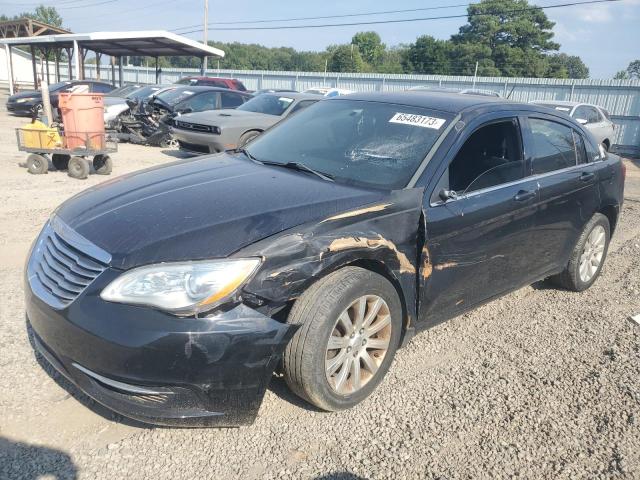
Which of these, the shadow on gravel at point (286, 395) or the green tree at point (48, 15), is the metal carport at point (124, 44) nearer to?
the shadow on gravel at point (286, 395)

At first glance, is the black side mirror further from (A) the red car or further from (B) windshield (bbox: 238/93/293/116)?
(A) the red car

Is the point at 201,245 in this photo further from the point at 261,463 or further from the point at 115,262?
the point at 261,463

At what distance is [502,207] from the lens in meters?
3.53

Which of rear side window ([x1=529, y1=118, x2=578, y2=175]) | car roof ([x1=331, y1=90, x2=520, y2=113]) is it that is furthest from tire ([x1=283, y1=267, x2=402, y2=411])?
rear side window ([x1=529, y1=118, x2=578, y2=175])

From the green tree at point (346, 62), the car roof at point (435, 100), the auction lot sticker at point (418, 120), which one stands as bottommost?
the auction lot sticker at point (418, 120)

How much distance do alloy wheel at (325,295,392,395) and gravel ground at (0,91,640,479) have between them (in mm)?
205

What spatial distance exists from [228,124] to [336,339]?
322 inches

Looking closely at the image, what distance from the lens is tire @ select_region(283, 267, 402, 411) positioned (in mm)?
2539

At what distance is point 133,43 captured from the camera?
24.1 meters

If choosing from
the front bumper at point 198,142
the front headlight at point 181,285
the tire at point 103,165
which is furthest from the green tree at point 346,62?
the front headlight at point 181,285

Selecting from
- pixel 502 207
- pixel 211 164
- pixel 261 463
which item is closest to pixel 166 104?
pixel 211 164

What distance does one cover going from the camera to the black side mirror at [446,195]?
10.4ft

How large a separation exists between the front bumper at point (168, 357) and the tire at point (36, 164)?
733 centimetres

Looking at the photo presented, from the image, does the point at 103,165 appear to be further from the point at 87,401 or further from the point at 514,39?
the point at 514,39
